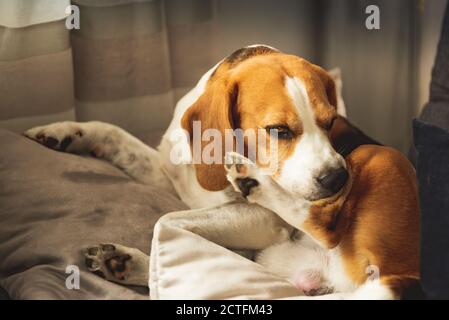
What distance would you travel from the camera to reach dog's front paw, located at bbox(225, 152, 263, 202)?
4.84ft

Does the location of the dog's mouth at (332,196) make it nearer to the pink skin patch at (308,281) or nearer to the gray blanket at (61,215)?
the pink skin patch at (308,281)

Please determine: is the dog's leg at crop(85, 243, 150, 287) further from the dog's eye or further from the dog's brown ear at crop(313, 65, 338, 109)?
the dog's brown ear at crop(313, 65, 338, 109)

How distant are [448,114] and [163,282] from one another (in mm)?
705

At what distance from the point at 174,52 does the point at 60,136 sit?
33 cm

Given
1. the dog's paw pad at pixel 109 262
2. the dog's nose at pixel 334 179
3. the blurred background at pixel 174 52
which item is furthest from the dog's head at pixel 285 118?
the dog's paw pad at pixel 109 262

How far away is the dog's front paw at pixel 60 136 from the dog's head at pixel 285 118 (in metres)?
0.34

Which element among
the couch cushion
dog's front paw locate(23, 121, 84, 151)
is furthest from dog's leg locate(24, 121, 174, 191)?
the couch cushion

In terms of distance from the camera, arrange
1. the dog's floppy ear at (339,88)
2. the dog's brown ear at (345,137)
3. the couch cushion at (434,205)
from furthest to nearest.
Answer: the dog's floppy ear at (339,88) → the dog's brown ear at (345,137) → the couch cushion at (434,205)

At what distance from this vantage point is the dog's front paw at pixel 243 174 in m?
1.48

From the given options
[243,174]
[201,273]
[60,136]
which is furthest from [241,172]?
[60,136]

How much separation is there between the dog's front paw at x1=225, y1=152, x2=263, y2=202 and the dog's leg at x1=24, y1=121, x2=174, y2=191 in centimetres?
26

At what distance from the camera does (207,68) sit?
1.66 meters
